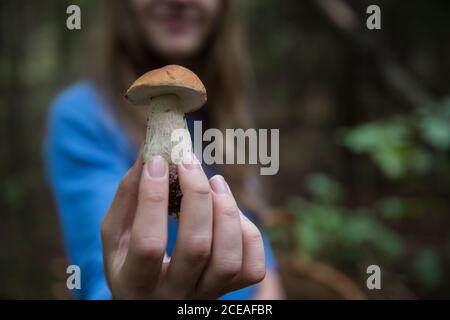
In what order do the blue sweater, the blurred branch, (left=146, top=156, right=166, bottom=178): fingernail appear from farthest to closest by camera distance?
the blurred branch, the blue sweater, (left=146, top=156, right=166, bottom=178): fingernail

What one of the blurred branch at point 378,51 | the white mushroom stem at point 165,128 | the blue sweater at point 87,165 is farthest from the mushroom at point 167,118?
the blurred branch at point 378,51

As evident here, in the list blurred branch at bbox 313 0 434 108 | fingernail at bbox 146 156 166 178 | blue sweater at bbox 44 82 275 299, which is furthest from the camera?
blurred branch at bbox 313 0 434 108

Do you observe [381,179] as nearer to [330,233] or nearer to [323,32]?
[323,32]

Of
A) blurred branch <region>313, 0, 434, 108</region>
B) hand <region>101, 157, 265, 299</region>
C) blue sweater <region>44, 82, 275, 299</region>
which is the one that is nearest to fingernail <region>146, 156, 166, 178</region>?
hand <region>101, 157, 265, 299</region>

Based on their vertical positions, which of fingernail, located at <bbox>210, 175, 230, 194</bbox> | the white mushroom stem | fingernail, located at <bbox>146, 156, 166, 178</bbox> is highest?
the white mushroom stem

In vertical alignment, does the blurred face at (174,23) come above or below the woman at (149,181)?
above

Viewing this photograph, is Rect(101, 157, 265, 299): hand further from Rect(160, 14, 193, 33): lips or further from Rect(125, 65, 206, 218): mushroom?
Rect(160, 14, 193, 33): lips

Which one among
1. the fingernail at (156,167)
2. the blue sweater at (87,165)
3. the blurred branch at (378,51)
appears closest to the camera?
the fingernail at (156,167)

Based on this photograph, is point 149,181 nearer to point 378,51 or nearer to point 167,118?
point 167,118

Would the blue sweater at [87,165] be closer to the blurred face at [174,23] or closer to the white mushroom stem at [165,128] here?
the blurred face at [174,23]
